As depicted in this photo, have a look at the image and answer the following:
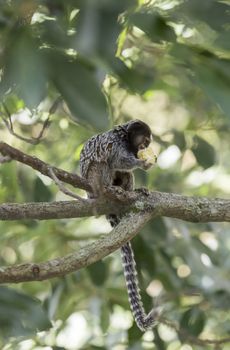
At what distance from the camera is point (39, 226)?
2.83 metres

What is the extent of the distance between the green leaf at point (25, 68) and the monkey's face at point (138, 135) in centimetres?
214

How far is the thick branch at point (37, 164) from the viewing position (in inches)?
53.4

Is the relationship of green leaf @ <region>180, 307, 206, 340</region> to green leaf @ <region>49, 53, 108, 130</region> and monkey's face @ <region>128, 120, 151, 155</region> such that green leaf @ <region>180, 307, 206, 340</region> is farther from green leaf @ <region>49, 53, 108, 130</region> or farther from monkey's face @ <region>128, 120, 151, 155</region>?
green leaf @ <region>49, 53, 108, 130</region>

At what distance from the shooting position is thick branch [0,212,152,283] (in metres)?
1.48

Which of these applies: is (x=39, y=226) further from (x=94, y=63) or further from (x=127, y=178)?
(x=94, y=63)

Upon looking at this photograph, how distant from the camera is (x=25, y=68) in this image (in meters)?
0.58

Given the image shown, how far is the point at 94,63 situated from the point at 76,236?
95.2 inches

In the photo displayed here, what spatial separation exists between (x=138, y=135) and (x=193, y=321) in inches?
32.5

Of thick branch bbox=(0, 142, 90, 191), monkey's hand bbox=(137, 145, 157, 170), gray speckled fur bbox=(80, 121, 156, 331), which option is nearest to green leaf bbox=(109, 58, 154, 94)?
thick branch bbox=(0, 142, 90, 191)

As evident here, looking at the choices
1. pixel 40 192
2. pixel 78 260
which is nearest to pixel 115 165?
pixel 40 192

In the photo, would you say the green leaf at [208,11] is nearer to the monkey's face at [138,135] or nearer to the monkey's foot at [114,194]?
the monkey's foot at [114,194]

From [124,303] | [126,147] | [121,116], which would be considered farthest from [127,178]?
[124,303]

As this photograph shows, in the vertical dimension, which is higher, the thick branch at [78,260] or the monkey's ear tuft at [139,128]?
the thick branch at [78,260]

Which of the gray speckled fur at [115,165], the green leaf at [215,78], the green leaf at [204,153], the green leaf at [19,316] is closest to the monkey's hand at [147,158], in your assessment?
the gray speckled fur at [115,165]
